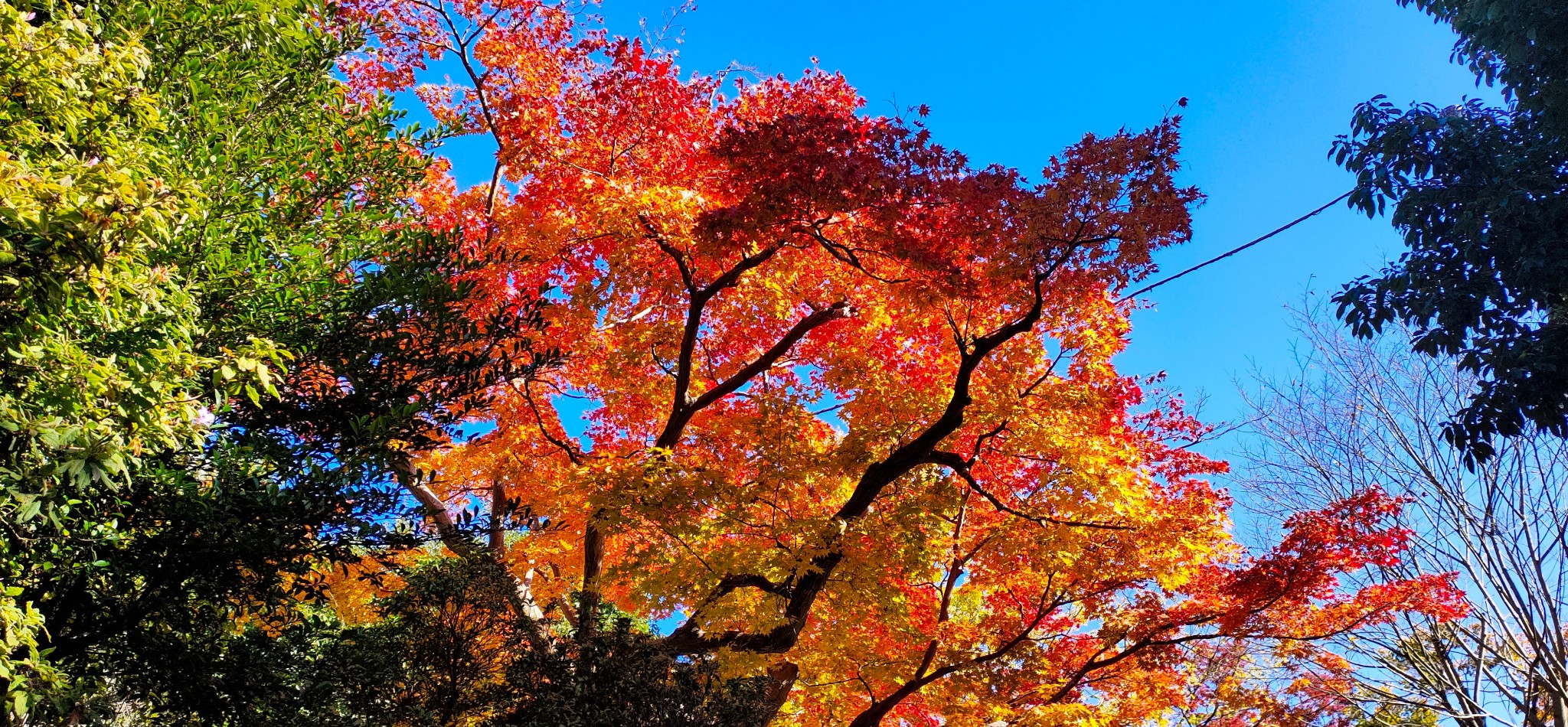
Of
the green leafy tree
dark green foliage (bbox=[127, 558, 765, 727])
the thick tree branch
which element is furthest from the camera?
the thick tree branch

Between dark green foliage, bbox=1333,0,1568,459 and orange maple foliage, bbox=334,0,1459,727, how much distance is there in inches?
122

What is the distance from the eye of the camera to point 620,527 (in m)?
8.32

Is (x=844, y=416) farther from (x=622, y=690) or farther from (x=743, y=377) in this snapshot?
(x=622, y=690)

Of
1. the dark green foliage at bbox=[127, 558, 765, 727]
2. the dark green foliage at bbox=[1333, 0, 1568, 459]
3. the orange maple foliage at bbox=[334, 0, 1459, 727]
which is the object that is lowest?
the dark green foliage at bbox=[127, 558, 765, 727]

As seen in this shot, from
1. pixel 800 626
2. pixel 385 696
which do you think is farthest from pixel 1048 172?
pixel 385 696

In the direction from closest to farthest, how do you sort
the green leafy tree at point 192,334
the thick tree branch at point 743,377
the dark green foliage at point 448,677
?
the green leafy tree at point 192,334
the dark green foliage at point 448,677
the thick tree branch at point 743,377

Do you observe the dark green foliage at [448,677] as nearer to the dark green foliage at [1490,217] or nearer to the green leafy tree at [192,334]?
the green leafy tree at [192,334]

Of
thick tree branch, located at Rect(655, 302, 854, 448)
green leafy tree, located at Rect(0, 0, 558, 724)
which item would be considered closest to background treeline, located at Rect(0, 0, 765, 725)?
green leafy tree, located at Rect(0, 0, 558, 724)

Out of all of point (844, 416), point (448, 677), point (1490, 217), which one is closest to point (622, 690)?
point (448, 677)

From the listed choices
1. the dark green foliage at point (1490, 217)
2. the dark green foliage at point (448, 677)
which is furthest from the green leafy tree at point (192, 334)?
the dark green foliage at point (1490, 217)

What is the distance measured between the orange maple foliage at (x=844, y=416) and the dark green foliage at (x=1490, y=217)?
3106mm

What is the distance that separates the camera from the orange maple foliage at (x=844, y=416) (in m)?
7.99

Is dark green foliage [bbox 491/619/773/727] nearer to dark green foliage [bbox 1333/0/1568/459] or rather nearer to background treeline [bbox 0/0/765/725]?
background treeline [bbox 0/0/765/725]

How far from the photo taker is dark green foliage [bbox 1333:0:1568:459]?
10.9 meters
